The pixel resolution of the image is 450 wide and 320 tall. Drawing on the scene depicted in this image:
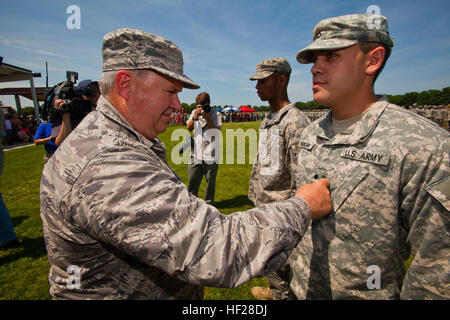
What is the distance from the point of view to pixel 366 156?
157cm

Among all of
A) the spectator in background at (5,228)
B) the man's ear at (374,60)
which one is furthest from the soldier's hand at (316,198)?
the spectator in background at (5,228)

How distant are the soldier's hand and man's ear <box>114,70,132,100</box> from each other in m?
1.20

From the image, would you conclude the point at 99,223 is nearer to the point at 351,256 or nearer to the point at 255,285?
the point at 351,256

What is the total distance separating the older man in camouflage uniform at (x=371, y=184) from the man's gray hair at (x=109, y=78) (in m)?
1.21

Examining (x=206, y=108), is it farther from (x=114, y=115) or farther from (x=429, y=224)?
(x=429, y=224)

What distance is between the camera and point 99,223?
0.98 metres

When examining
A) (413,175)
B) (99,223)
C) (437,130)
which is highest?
(437,130)

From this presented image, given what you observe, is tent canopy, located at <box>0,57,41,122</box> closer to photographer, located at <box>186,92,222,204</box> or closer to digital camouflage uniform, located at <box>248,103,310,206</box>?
photographer, located at <box>186,92,222,204</box>

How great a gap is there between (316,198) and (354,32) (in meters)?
1.21

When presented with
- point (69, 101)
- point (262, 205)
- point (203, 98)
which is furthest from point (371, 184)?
point (203, 98)

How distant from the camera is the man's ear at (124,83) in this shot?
52.8 inches

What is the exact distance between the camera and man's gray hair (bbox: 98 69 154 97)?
4.44 feet

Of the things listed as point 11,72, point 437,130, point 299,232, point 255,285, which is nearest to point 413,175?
point 437,130

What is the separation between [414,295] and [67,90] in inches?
186
